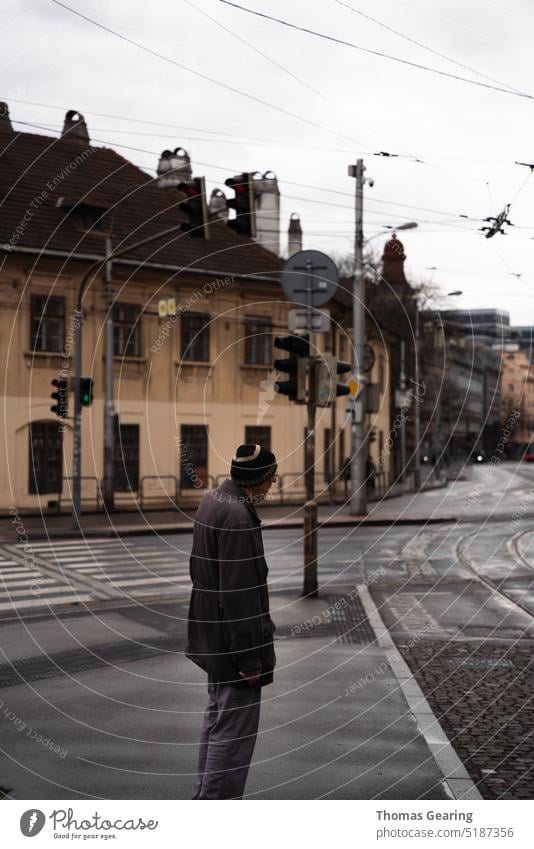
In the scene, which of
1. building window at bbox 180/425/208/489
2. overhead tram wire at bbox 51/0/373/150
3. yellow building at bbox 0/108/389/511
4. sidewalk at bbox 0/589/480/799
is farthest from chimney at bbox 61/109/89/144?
overhead tram wire at bbox 51/0/373/150

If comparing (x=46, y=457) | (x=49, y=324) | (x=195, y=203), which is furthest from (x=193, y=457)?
(x=195, y=203)

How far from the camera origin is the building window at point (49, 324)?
34031 millimetres

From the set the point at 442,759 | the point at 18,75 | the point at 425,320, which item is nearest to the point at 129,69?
the point at 18,75

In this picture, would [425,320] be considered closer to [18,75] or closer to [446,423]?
[446,423]

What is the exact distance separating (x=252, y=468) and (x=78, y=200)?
28077mm

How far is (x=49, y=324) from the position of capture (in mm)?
34344

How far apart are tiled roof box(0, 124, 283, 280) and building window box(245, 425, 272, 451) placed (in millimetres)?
5687

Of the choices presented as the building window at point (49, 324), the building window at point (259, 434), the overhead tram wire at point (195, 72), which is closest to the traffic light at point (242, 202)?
the overhead tram wire at point (195, 72)

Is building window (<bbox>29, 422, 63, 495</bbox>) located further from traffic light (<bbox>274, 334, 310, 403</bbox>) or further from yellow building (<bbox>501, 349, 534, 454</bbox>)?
traffic light (<bbox>274, 334, 310, 403</bbox>)

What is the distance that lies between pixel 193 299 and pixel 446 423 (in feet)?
193

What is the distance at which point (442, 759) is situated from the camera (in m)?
6.80

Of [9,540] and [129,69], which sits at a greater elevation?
[129,69]

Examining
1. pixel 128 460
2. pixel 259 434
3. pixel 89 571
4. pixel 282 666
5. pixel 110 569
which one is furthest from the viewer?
pixel 259 434

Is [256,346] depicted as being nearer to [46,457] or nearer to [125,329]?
[125,329]
